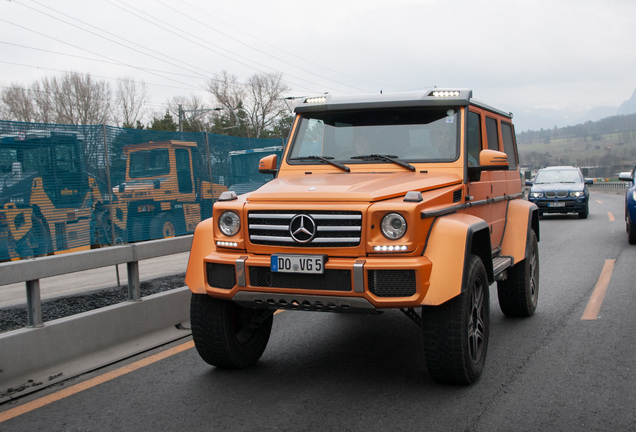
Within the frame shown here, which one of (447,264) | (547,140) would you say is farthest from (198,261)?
(547,140)

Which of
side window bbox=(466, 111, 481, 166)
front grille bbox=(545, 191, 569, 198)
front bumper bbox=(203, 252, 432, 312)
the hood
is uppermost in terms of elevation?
side window bbox=(466, 111, 481, 166)

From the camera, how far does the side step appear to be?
573 cm

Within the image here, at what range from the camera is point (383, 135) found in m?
5.79

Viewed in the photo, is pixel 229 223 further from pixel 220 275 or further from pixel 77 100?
pixel 77 100

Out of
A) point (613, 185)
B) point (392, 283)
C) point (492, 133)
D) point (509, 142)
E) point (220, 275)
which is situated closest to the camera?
point (392, 283)

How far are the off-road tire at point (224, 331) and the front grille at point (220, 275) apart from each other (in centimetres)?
25

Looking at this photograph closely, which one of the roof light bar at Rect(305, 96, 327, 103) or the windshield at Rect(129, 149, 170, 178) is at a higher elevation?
the roof light bar at Rect(305, 96, 327, 103)

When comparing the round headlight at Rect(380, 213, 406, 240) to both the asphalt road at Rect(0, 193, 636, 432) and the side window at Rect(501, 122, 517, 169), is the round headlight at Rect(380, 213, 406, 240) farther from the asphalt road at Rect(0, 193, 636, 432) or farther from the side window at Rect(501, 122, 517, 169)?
the side window at Rect(501, 122, 517, 169)

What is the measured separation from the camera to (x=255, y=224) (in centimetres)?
473

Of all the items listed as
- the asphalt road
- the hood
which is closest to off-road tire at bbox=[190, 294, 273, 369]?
the asphalt road

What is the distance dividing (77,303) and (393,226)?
12.7 feet

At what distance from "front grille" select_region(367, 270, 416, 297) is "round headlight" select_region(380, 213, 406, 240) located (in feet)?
0.81

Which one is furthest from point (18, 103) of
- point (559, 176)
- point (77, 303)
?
point (77, 303)

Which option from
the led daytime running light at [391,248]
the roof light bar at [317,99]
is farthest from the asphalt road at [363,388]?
A: the roof light bar at [317,99]
